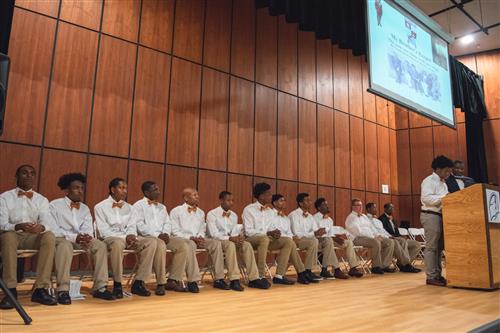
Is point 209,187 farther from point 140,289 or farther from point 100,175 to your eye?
point 140,289

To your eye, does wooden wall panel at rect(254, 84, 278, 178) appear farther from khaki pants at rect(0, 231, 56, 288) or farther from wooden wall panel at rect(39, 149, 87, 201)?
khaki pants at rect(0, 231, 56, 288)

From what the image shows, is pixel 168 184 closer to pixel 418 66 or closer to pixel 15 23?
pixel 15 23

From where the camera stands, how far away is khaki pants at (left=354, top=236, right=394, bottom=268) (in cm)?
649

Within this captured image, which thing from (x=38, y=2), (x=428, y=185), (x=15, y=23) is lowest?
(x=428, y=185)

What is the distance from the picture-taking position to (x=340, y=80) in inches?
380

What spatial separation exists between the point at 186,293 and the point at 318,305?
1465 mm

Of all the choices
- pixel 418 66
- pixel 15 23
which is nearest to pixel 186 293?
pixel 15 23

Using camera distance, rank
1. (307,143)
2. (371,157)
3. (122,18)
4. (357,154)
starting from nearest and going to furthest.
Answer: (122,18) → (307,143) → (357,154) → (371,157)

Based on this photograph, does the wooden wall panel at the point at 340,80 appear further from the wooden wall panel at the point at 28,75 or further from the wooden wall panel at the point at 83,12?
the wooden wall panel at the point at 28,75

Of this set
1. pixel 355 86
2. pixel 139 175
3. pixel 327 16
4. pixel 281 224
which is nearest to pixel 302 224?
pixel 281 224

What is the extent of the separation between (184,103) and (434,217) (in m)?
4.11

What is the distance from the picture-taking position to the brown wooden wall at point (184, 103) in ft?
17.1

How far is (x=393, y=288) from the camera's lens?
4.51 metres

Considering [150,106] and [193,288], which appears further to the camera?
[150,106]
